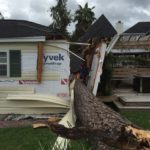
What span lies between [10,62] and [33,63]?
Answer: 747 mm

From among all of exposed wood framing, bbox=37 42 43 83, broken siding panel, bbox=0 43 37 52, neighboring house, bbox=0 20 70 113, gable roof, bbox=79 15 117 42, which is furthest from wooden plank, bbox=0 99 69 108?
gable roof, bbox=79 15 117 42

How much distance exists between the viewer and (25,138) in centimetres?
1038

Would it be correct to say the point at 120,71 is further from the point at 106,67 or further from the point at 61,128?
the point at 61,128

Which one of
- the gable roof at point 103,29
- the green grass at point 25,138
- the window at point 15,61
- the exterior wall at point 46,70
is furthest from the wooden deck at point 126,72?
the green grass at point 25,138

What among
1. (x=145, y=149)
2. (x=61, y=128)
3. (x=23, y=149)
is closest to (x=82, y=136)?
(x=61, y=128)

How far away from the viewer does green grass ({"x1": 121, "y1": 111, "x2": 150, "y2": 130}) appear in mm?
11938

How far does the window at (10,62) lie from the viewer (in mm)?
13977

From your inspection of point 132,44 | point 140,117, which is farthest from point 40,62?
point 132,44

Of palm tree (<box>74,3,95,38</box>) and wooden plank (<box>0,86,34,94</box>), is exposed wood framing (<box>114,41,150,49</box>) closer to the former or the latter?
wooden plank (<box>0,86,34,94</box>)

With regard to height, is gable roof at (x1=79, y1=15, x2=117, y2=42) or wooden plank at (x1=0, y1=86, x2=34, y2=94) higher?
gable roof at (x1=79, y1=15, x2=117, y2=42)

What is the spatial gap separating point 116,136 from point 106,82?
42.2 feet

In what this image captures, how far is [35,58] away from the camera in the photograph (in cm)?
1412

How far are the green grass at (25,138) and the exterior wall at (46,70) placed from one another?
2840mm

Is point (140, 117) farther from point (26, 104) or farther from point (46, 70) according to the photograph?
point (26, 104)
